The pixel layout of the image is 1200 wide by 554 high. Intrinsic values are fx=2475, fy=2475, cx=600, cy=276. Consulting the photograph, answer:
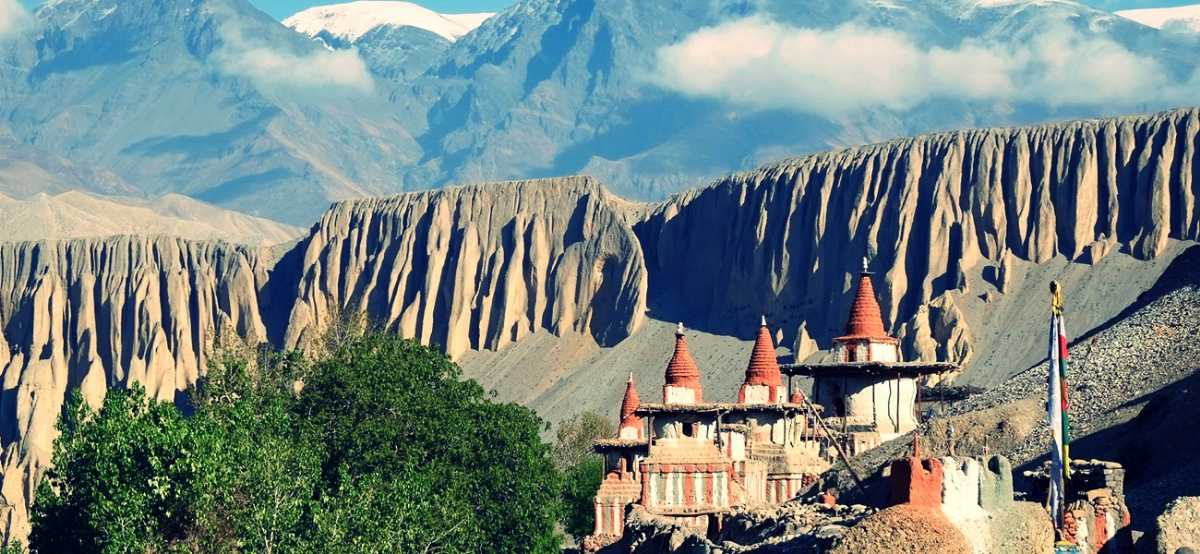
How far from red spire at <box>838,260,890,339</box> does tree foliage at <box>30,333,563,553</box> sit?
1126 cm

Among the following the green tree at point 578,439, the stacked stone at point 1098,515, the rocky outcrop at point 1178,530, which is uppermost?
the green tree at point 578,439

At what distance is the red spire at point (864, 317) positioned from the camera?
78938 millimetres

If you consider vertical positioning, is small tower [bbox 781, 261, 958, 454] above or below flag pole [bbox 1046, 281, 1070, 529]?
above

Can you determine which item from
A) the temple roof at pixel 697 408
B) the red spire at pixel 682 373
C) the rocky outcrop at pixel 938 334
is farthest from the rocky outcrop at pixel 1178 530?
the rocky outcrop at pixel 938 334

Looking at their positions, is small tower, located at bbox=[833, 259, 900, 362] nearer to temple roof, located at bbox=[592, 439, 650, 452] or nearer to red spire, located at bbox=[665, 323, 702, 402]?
red spire, located at bbox=[665, 323, 702, 402]

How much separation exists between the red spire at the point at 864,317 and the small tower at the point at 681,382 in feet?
23.2

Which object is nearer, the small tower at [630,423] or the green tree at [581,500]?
the small tower at [630,423]

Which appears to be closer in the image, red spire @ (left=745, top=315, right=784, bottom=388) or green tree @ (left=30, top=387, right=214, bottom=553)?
green tree @ (left=30, top=387, right=214, bottom=553)

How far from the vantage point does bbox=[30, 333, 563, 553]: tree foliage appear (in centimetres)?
6072

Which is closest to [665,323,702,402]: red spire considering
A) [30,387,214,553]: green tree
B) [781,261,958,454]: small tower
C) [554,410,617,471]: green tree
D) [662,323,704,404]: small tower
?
[662,323,704,404]: small tower

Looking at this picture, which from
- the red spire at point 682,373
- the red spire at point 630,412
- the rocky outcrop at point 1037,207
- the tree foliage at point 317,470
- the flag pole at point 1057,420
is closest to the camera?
the flag pole at point 1057,420

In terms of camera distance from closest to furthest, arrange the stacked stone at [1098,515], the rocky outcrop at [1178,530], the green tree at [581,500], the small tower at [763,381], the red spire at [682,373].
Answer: the rocky outcrop at [1178,530]
the stacked stone at [1098,515]
the red spire at [682,373]
the small tower at [763,381]
the green tree at [581,500]

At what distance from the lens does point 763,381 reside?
78562mm

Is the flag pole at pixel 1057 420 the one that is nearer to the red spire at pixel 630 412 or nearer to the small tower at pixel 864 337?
the small tower at pixel 864 337
